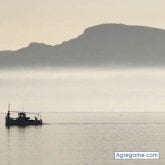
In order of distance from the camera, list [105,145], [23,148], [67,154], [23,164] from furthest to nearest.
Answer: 1. [105,145]
2. [23,148]
3. [67,154]
4. [23,164]

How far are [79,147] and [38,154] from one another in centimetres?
2596

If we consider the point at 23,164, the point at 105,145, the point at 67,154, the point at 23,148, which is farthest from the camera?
the point at 105,145

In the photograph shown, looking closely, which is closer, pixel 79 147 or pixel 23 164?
pixel 23 164

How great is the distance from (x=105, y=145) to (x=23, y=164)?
57.7 metres

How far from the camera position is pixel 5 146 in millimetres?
186125

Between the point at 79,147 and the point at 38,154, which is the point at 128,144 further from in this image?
the point at 38,154

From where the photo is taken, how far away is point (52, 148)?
177875 mm

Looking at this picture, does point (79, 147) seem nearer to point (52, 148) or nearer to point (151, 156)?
point (52, 148)

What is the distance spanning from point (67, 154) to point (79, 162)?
57.6ft

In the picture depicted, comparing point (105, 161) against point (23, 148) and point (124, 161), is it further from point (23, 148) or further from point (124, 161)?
point (23, 148)

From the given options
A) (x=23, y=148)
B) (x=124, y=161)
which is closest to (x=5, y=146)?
(x=23, y=148)

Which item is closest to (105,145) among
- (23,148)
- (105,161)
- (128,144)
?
(128,144)

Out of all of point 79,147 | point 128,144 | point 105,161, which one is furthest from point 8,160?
point 128,144

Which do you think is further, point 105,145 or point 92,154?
point 105,145
